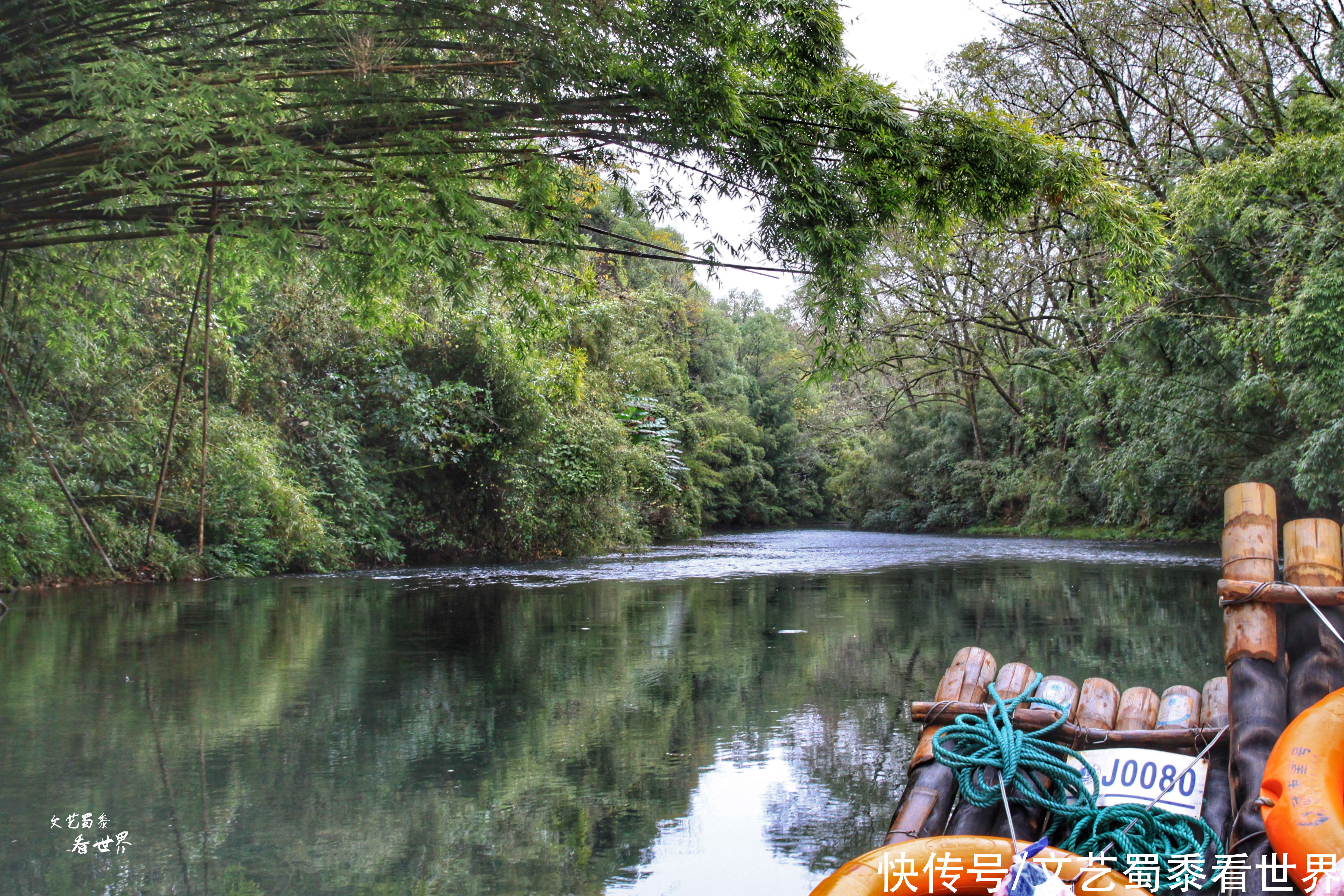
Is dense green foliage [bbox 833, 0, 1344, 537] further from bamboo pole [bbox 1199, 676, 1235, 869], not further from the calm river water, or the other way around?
bamboo pole [bbox 1199, 676, 1235, 869]

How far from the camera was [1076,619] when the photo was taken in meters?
9.34

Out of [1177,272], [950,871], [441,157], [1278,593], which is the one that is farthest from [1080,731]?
[1177,272]

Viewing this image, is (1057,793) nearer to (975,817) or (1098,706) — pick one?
(975,817)

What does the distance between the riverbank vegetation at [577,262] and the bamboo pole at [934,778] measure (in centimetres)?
273

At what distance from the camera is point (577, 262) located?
758 centimetres

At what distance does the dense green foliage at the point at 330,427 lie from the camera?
36.2 ft

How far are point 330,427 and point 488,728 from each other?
472 inches

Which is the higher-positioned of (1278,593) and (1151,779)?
(1278,593)

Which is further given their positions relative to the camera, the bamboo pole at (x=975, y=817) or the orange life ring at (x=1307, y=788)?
the bamboo pole at (x=975, y=817)

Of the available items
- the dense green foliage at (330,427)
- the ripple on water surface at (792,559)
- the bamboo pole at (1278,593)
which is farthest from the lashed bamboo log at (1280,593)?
the ripple on water surface at (792,559)
